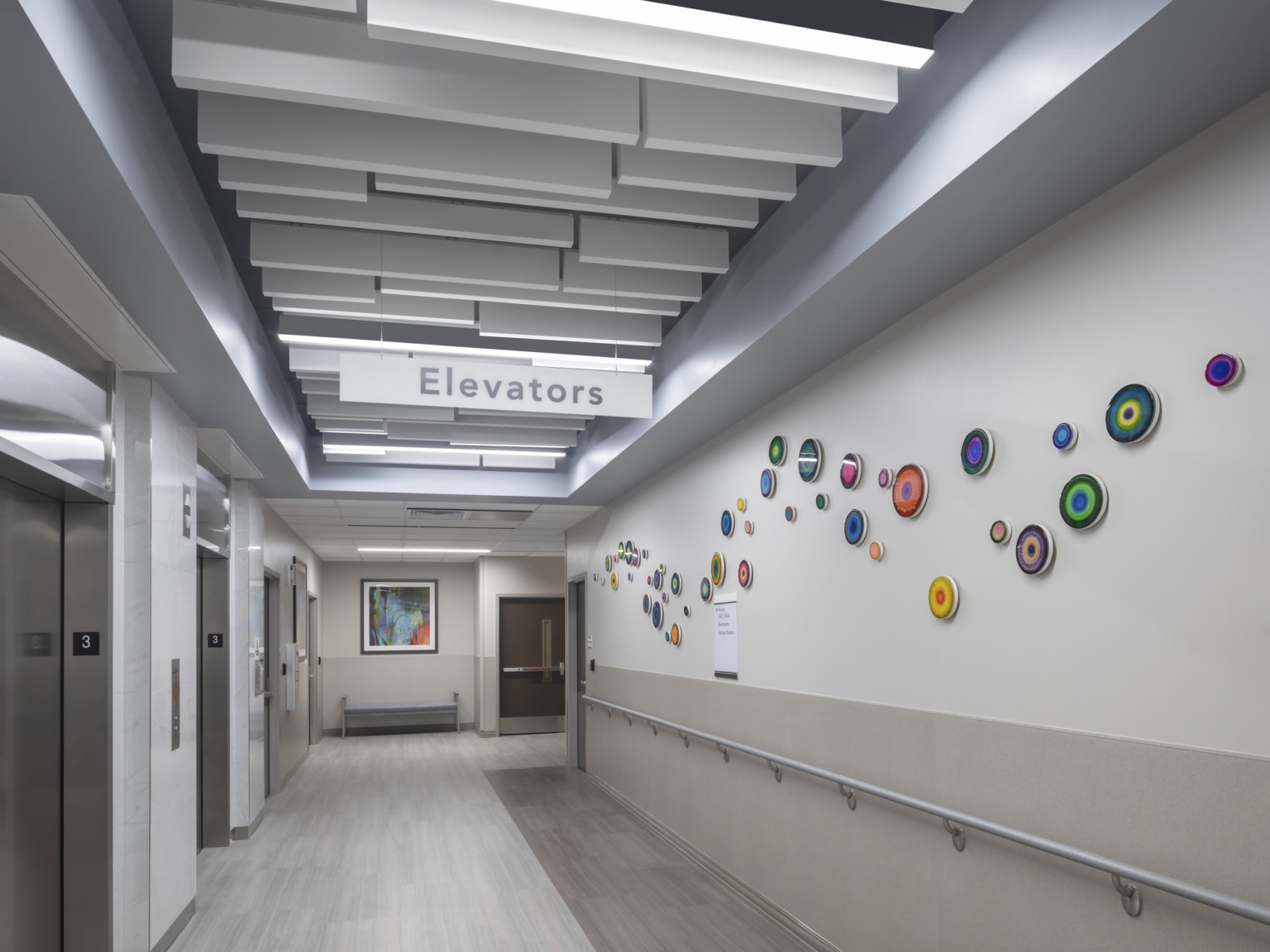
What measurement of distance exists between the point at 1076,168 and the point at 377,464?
704cm

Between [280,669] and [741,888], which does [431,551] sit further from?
[741,888]

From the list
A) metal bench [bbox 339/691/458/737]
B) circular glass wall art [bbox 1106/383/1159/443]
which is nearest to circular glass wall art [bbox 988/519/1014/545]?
circular glass wall art [bbox 1106/383/1159/443]

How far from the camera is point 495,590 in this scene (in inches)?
592

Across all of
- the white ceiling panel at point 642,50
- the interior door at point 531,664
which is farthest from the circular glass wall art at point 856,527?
the interior door at point 531,664

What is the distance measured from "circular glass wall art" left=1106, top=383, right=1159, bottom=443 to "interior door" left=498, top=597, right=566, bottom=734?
40.6ft

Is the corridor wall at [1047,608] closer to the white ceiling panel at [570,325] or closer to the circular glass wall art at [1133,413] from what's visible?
the circular glass wall art at [1133,413]

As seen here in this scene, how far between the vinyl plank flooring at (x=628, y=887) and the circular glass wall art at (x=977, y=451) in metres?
2.62

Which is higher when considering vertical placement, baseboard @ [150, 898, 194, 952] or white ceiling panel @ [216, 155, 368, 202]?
white ceiling panel @ [216, 155, 368, 202]

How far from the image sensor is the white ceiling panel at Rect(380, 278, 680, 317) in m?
4.56

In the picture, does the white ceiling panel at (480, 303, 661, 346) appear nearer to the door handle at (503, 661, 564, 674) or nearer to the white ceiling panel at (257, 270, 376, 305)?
the white ceiling panel at (257, 270, 376, 305)

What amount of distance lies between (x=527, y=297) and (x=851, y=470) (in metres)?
1.79

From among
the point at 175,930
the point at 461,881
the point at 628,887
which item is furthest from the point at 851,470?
the point at 175,930

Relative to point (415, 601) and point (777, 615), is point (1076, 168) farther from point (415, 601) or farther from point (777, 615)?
point (415, 601)

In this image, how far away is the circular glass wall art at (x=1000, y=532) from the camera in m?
3.41
